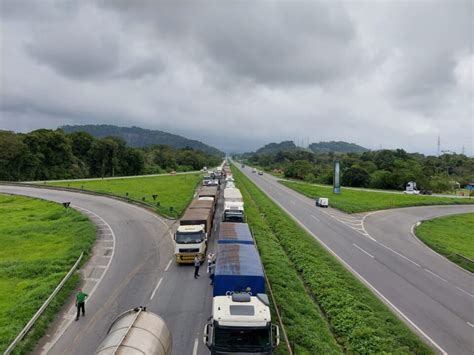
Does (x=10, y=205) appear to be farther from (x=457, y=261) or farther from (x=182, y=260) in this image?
(x=457, y=261)

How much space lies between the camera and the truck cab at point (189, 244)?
24.8 m

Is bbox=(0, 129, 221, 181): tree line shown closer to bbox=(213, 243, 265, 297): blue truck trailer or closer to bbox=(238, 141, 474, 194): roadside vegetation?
bbox=(238, 141, 474, 194): roadside vegetation

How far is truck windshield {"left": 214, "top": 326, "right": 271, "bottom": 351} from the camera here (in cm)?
1220

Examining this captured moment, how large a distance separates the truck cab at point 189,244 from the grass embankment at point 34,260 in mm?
7167

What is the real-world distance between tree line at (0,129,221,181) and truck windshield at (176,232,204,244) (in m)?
84.5

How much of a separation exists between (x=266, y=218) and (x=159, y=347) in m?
35.5

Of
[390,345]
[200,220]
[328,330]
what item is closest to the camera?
[390,345]

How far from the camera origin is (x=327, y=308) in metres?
19.4

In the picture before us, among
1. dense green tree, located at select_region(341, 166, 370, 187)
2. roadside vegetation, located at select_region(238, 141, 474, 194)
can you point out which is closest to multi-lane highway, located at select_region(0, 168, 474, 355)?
roadside vegetation, located at select_region(238, 141, 474, 194)

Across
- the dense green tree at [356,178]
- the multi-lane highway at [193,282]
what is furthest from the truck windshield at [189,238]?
the dense green tree at [356,178]

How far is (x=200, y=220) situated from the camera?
28422 millimetres

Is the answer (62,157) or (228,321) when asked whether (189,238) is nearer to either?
(228,321)

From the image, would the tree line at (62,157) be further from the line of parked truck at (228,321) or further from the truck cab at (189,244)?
the line of parked truck at (228,321)

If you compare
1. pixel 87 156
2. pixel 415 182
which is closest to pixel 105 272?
pixel 415 182
